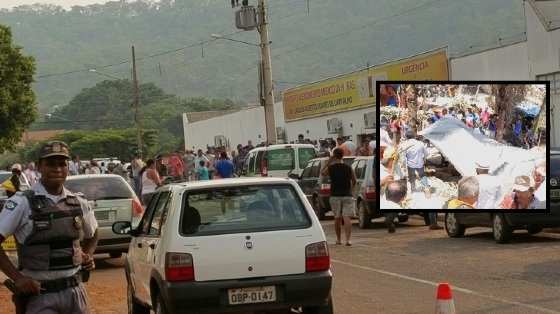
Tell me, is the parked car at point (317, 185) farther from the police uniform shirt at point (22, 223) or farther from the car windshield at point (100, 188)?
the police uniform shirt at point (22, 223)

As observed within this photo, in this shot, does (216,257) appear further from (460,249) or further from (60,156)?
(460,249)

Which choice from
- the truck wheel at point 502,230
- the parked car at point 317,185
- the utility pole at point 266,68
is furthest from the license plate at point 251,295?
the utility pole at point 266,68

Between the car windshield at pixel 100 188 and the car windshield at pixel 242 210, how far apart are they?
846 centimetres

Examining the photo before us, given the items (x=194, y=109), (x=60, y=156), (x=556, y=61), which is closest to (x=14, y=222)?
(x=60, y=156)

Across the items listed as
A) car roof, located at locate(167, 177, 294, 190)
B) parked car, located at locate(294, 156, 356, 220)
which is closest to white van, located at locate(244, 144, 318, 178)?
parked car, located at locate(294, 156, 356, 220)

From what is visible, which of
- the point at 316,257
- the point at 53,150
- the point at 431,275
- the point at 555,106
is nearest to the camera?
the point at 53,150

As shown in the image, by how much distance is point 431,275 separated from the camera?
1455 cm

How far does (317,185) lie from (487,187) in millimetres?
13642

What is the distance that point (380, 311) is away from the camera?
1155cm

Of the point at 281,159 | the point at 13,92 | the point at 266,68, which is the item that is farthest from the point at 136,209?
the point at 13,92

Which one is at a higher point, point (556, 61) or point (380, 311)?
point (556, 61)

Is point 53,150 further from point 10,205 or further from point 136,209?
point 136,209

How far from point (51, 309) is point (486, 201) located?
754 centimetres

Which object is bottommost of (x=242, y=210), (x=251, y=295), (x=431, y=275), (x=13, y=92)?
(x=431, y=275)
